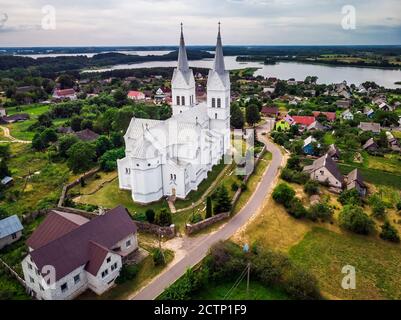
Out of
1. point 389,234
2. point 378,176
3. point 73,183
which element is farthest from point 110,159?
point 378,176

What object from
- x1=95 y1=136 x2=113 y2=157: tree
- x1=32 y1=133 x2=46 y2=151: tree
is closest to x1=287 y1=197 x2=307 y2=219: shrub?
x1=95 y1=136 x2=113 y2=157: tree

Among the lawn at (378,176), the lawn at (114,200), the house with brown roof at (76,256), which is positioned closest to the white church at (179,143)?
the lawn at (114,200)

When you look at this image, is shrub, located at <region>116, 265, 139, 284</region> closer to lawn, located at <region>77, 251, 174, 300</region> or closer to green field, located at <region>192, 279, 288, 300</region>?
lawn, located at <region>77, 251, 174, 300</region>

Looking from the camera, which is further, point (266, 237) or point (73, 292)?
point (266, 237)

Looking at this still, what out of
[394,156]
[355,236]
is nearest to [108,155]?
[355,236]

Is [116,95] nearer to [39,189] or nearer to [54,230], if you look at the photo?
[39,189]

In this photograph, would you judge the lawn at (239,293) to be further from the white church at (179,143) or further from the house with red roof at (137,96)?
the house with red roof at (137,96)

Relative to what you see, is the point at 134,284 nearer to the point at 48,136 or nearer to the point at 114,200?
the point at 114,200
